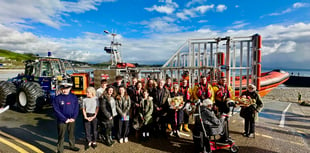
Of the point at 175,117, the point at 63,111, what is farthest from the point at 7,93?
the point at 175,117

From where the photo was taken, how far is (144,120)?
13.8 ft

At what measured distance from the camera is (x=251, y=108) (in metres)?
4.25

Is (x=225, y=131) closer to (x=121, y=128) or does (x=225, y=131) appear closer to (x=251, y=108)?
(x=251, y=108)

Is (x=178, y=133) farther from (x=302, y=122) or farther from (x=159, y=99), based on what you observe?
(x=302, y=122)

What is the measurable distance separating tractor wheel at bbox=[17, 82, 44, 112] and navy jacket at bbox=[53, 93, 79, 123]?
3.83 meters

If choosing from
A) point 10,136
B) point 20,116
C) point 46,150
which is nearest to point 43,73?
point 20,116

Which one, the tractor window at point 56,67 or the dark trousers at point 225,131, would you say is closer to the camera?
the dark trousers at point 225,131

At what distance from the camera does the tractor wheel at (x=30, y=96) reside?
6.20 m

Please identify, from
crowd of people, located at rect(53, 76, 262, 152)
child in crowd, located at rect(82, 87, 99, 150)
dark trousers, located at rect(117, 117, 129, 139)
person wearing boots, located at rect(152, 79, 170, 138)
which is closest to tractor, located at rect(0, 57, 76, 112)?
crowd of people, located at rect(53, 76, 262, 152)

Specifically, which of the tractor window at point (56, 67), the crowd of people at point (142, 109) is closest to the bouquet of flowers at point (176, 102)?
the crowd of people at point (142, 109)

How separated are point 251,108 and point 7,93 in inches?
371

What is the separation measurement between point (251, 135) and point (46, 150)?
5.16 metres

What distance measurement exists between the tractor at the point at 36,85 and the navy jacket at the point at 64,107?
12.3ft

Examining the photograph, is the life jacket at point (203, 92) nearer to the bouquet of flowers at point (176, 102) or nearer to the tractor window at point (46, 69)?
the bouquet of flowers at point (176, 102)
